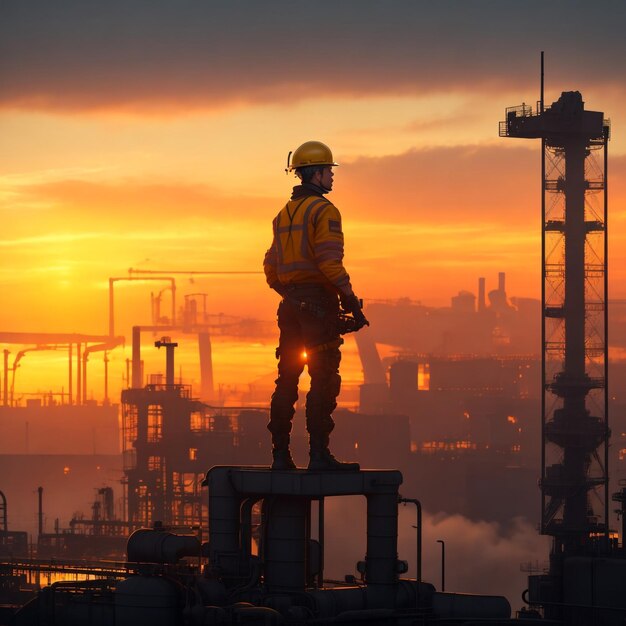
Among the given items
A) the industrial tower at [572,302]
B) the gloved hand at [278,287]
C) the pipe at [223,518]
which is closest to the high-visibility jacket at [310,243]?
the gloved hand at [278,287]

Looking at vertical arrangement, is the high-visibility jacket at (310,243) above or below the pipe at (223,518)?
above

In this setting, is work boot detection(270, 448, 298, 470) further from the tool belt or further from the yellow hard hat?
the yellow hard hat

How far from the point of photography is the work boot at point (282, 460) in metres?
22.7

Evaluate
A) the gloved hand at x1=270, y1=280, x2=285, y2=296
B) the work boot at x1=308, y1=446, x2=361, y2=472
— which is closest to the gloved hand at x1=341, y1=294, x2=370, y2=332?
the gloved hand at x1=270, y1=280, x2=285, y2=296

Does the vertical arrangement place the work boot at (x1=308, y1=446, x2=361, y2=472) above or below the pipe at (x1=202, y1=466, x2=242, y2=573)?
above

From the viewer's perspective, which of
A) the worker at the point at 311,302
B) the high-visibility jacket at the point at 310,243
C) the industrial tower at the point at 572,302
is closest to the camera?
the high-visibility jacket at the point at 310,243

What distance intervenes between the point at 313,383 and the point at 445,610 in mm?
3916

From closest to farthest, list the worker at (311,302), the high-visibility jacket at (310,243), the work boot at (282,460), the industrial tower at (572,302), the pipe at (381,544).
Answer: the high-visibility jacket at (310,243) → the worker at (311,302) → the pipe at (381,544) → the work boot at (282,460) → the industrial tower at (572,302)

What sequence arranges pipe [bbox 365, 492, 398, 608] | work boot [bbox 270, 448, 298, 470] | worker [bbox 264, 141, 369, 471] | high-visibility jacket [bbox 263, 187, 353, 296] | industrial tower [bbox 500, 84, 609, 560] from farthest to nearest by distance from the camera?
industrial tower [bbox 500, 84, 609, 560] < work boot [bbox 270, 448, 298, 470] < pipe [bbox 365, 492, 398, 608] < worker [bbox 264, 141, 369, 471] < high-visibility jacket [bbox 263, 187, 353, 296]

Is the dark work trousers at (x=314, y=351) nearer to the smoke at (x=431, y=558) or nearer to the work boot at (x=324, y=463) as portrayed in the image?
the work boot at (x=324, y=463)

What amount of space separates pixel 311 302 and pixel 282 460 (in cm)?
240

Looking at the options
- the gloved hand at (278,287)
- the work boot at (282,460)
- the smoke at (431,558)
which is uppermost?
the gloved hand at (278,287)

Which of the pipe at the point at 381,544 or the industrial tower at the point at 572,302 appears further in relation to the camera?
the industrial tower at the point at 572,302

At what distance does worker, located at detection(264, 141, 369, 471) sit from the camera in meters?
21.9
